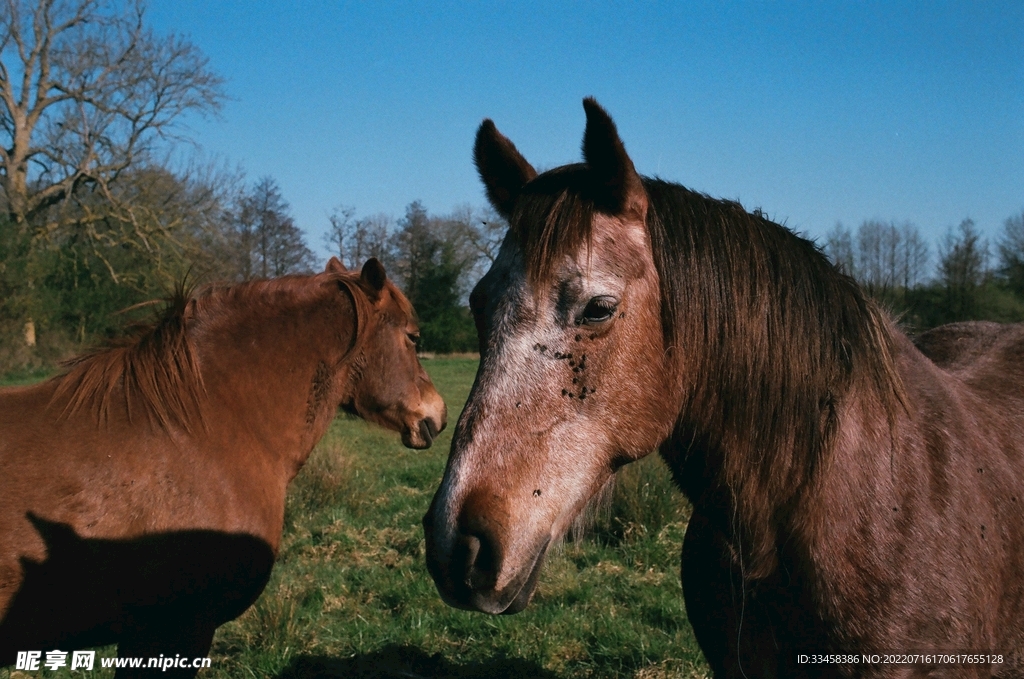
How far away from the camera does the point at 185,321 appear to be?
3715mm

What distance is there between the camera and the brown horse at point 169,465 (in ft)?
9.50

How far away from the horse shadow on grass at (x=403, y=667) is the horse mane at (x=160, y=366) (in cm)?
158

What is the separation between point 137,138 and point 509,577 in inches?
1085

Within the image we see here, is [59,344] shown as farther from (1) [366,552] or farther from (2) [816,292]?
(2) [816,292]

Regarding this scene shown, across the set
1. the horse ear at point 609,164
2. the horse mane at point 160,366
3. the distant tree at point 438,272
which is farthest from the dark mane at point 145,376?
the distant tree at point 438,272

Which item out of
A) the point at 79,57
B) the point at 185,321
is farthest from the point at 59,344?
the point at 185,321

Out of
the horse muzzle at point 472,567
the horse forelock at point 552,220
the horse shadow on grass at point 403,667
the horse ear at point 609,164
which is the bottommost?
the horse shadow on grass at point 403,667

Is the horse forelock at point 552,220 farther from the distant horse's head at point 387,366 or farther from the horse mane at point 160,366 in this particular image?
the distant horse's head at point 387,366

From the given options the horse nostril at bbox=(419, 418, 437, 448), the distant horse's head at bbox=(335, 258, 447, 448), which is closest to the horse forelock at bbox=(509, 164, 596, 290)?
the distant horse's head at bbox=(335, 258, 447, 448)

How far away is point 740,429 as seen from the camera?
75.1 inches

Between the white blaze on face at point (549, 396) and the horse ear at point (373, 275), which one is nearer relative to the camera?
the white blaze on face at point (549, 396)

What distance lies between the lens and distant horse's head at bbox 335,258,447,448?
14.5 feet

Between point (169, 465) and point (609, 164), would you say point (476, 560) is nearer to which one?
point (609, 164)

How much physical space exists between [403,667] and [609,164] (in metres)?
3.21
